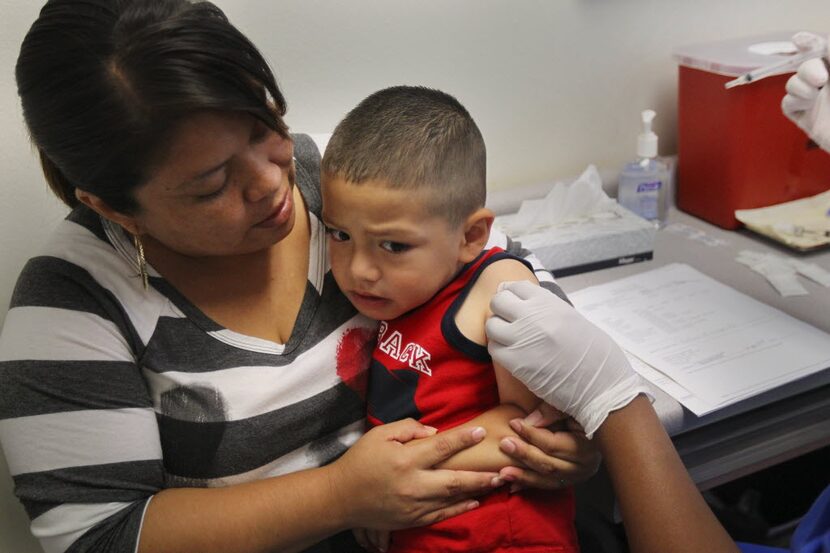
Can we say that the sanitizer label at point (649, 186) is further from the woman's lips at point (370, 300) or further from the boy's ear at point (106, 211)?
the boy's ear at point (106, 211)

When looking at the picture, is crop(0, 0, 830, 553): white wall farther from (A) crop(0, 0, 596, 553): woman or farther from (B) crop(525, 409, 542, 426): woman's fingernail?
(B) crop(525, 409, 542, 426): woman's fingernail

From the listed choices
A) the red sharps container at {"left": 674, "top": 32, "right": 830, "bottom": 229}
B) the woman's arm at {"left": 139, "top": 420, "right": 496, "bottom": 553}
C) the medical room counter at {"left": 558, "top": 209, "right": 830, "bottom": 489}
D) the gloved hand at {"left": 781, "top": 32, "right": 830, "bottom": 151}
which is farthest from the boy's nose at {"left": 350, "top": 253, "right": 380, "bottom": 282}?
the red sharps container at {"left": 674, "top": 32, "right": 830, "bottom": 229}

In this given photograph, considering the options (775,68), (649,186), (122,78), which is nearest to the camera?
(122,78)

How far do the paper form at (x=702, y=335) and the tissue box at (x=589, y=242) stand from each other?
71mm

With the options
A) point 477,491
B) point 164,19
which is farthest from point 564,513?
point 164,19

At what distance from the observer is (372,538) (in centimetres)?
104

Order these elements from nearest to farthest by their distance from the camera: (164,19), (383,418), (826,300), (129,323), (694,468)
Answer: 1. (164,19)
2. (129,323)
3. (383,418)
4. (694,468)
5. (826,300)

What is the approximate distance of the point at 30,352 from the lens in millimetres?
848

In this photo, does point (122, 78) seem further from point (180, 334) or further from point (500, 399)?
point (500, 399)

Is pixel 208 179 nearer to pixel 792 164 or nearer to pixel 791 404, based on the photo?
pixel 791 404

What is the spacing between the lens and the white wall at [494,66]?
1.24 m

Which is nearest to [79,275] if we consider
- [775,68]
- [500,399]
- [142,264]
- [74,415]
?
[142,264]

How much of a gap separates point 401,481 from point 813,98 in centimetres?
101

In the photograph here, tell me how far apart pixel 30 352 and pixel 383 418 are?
0.50m
